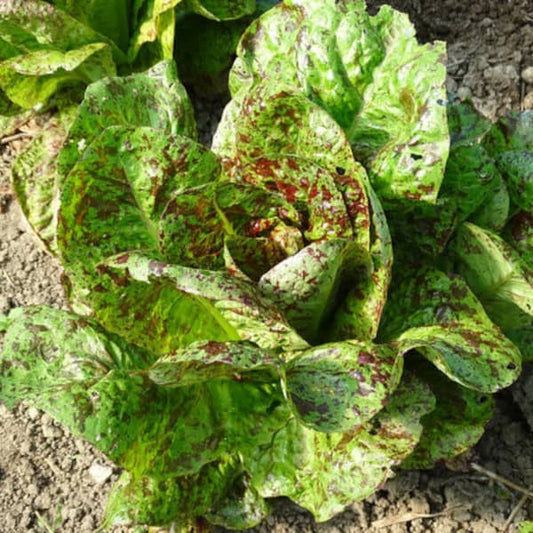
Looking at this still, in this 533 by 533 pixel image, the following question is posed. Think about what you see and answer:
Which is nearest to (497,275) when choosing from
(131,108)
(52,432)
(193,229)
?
(193,229)

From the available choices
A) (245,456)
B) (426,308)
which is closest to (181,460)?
(245,456)

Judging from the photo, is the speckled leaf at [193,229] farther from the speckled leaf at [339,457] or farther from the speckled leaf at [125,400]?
the speckled leaf at [339,457]

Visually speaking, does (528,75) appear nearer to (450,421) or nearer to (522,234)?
(522,234)

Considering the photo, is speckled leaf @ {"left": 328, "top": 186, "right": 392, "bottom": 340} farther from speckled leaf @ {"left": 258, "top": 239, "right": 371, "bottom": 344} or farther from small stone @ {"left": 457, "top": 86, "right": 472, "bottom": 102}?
small stone @ {"left": 457, "top": 86, "right": 472, "bottom": 102}

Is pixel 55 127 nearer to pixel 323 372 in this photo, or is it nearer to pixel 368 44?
pixel 368 44

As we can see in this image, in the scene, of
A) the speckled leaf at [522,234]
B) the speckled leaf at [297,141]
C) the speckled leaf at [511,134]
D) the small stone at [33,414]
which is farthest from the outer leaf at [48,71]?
the speckled leaf at [522,234]

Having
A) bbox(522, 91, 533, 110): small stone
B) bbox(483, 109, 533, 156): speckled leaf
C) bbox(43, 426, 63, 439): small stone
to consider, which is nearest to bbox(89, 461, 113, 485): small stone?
bbox(43, 426, 63, 439): small stone
